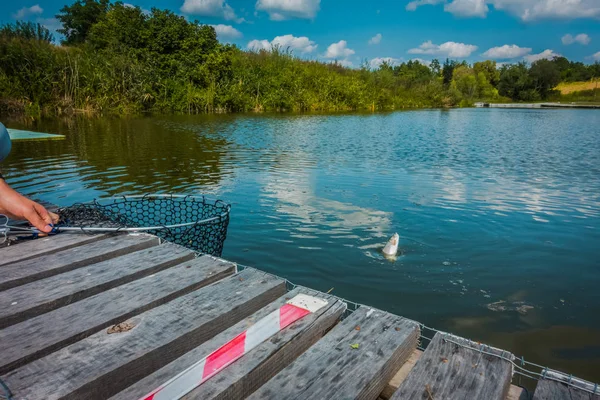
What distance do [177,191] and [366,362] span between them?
22.2ft

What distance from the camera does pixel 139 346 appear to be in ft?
5.75

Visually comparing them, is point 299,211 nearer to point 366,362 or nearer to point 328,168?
point 328,168

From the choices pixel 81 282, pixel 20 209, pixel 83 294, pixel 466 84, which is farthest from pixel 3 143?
pixel 466 84

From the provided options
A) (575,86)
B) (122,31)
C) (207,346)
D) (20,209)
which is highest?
(575,86)

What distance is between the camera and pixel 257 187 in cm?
819

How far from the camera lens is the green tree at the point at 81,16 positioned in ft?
170

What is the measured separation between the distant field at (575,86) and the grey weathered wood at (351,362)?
10223 centimetres

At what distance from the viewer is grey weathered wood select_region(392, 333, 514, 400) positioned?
1557 mm

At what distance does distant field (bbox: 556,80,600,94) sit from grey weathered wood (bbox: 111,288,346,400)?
4032 inches

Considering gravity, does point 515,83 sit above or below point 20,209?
above

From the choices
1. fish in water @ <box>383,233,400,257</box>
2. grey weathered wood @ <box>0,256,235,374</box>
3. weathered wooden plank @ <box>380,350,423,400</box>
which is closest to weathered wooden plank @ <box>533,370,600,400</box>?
weathered wooden plank @ <box>380,350,423,400</box>

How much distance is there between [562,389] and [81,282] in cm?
265

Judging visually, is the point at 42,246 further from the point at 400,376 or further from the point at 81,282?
the point at 400,376

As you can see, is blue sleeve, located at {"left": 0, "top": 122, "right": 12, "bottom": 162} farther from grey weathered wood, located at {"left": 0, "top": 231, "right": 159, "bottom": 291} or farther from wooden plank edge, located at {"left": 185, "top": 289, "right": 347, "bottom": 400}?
wooden plank edge, located at {"left": 185, "top": 289, "right": 347, "bottom": 400}
